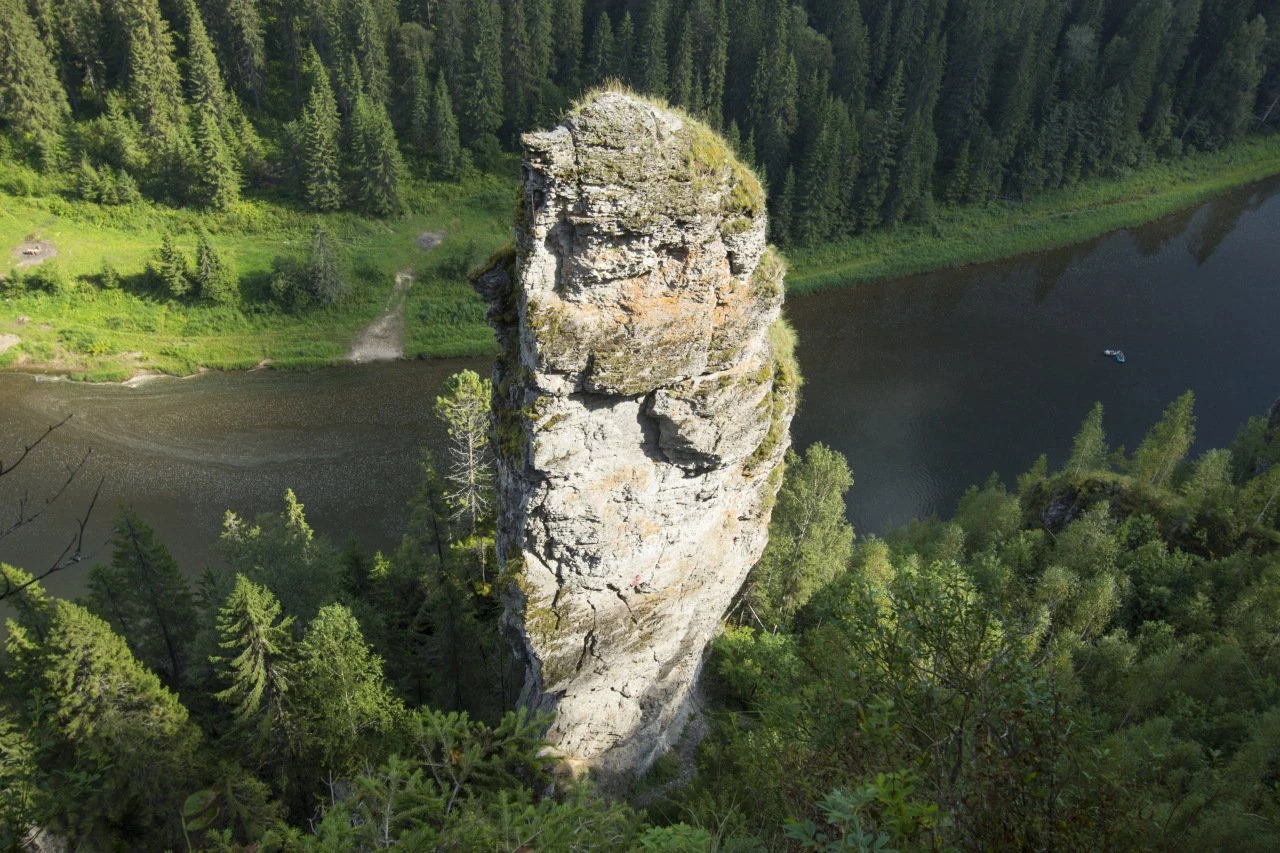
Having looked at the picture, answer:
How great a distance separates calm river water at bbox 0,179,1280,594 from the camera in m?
39.0

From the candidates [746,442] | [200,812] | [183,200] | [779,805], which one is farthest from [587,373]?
[183,200]

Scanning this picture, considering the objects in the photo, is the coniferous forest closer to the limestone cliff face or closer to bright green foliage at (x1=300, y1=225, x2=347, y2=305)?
bright green foliage at (x1=300, y1=225, x2=347, y2=305)

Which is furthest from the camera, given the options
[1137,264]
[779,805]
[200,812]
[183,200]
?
[1137,264]

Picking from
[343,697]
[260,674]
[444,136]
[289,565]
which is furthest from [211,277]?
[343,697]

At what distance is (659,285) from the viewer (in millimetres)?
13594

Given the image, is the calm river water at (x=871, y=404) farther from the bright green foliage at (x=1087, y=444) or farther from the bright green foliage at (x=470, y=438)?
the bright green foliage at (x=470, y=438)

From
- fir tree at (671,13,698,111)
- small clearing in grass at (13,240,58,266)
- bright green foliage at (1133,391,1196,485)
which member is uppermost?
fir tree at (671,13,698,111)

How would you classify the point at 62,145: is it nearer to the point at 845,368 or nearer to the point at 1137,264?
the point at 845,368

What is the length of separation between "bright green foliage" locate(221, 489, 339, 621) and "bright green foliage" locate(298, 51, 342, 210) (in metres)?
36.7

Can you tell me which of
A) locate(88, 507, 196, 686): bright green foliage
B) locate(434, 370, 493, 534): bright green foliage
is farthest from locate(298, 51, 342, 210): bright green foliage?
locate(88, 507, 196, 686): bright green foliage

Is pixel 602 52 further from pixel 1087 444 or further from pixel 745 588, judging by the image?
pixel 745 588

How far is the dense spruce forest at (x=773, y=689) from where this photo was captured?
26.0ft

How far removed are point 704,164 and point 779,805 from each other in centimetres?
991

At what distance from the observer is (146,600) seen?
25156mm
